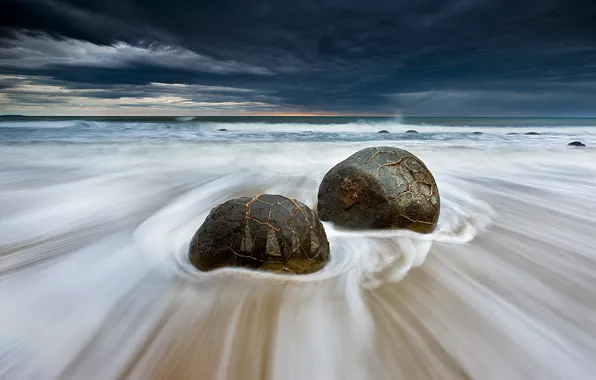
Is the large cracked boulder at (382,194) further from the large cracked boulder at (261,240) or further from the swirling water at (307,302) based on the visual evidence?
the large cracked boulder at (261,240)

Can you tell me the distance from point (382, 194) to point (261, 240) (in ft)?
5.43

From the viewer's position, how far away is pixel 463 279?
3.05 meters

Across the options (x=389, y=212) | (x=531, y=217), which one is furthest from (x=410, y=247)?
(x=531, y=217)

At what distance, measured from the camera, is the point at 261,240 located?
9.66ft

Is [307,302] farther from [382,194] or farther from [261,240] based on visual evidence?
[382,194]

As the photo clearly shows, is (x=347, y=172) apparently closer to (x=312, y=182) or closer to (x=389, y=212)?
(x=389, y=212)

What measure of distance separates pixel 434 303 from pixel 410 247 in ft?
3.52

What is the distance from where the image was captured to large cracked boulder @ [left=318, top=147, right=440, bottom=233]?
13.2 ft

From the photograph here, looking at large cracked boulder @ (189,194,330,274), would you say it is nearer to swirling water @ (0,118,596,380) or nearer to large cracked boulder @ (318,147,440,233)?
swirling water @ (0,118,596,380)

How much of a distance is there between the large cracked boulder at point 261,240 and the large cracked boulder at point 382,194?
1.08 meters

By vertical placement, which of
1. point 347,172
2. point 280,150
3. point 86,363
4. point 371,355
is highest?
point 347,172

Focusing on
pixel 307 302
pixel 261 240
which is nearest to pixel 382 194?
pixel 261 240

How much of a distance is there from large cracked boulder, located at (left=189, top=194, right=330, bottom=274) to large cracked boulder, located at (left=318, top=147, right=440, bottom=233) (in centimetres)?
108

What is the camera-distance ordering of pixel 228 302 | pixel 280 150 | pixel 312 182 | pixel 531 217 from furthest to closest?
1. pixel 280 150
2. pixel 312 182
3. pixel 531 217
4. pixel 228 302
